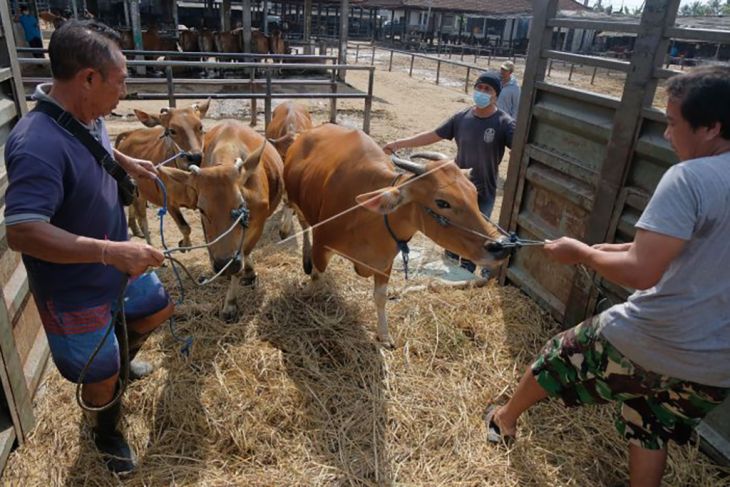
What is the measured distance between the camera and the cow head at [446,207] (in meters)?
3.25

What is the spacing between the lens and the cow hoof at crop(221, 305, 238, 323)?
168 inches

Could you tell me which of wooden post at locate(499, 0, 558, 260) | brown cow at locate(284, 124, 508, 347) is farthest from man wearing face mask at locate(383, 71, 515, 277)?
brown cow at locate(284, 124, 508, 347)

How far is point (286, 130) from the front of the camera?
261 inches

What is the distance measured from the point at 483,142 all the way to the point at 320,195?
1698 millimetres

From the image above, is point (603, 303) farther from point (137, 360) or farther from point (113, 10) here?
point (113, 10)

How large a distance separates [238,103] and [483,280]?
11034 millimetres

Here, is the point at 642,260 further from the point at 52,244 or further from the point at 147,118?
the point at 147,118

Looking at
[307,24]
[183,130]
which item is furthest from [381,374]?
[307,24]

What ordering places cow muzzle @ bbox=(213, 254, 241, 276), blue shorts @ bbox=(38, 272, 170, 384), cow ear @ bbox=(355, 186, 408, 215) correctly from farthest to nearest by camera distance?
cow muzzle @ bbox=(213, 254, 241, 276)
cow ear @ bbox=(355, 186, 408, 215)
blue shorts @ bbox=(38, 272, 170, 384)

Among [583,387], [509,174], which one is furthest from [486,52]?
[583,387]

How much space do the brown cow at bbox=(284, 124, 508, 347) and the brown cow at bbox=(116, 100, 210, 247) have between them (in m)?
0.99

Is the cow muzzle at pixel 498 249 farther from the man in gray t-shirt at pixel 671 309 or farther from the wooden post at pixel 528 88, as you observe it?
the wooden post at pixel 528 88

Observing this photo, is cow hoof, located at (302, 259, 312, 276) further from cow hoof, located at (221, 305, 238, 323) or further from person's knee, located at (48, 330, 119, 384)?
person's knee, located at (48, 330, 119, 384)

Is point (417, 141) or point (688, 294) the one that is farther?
point (417, 141)
